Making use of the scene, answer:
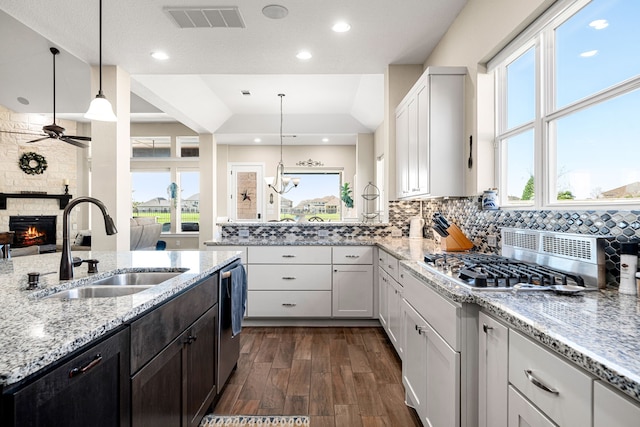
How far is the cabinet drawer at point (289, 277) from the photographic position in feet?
12.1

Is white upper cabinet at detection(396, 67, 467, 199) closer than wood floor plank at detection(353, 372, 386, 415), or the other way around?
wood floor plank at detection(353, 372, 386, 415)

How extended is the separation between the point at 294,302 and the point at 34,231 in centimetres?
684

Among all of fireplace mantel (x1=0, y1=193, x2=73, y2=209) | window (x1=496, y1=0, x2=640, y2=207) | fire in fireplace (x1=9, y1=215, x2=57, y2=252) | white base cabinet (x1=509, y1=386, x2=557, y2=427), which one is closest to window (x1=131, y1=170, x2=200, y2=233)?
fireplace mantel (x1=0, y1=193, x2=73, y2=209)

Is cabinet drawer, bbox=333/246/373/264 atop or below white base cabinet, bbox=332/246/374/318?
atop

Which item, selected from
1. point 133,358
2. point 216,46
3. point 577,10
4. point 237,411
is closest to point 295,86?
point 216,46

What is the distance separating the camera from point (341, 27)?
3078 mm

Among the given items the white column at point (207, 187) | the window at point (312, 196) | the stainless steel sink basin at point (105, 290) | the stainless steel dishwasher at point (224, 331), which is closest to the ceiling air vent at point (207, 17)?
the stainless steel dishwasher at point (224, 331)

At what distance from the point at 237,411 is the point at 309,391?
50cm

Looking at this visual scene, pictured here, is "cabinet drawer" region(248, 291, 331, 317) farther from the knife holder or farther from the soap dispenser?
the soap dispenser

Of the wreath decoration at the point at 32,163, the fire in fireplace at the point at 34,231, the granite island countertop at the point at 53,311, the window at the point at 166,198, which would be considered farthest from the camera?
the window at the point at 166,198

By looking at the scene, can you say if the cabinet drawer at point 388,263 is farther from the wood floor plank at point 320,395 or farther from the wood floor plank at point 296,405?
the wood floor plank at point 296,405

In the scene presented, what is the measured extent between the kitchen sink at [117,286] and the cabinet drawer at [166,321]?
0.53 ft

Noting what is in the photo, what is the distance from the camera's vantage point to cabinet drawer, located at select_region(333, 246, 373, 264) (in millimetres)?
3641

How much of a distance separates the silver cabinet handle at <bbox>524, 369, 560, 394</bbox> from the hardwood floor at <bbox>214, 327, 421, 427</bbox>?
1240mm
